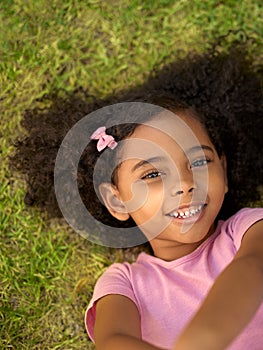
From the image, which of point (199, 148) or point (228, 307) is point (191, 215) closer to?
point (199, 148)

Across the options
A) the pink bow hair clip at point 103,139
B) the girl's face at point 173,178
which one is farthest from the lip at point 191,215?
the pink bow hair clip at point 103,139

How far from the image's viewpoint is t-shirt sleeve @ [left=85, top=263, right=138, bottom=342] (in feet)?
6.72

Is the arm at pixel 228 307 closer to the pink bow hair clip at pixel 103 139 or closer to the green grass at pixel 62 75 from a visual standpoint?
the pink bow hair clip at pixel 103 139

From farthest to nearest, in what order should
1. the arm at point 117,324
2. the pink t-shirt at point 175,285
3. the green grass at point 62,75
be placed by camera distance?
the green grass at point 62,75, the pink t-shirt at point 175,285, the arm at point 117,324

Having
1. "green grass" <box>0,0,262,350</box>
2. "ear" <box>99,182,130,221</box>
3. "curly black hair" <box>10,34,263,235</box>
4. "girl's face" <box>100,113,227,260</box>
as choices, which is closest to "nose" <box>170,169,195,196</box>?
"girl's face" <box>100,113,227,260</box>

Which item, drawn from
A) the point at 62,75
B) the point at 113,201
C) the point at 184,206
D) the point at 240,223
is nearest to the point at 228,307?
the point at 184,206

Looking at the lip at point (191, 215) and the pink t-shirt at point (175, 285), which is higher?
the lip at point (191, 215)

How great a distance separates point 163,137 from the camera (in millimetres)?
1907

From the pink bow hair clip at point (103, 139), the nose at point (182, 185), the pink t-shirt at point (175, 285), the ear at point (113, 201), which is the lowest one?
the pink t-shirt at point (175, 285)

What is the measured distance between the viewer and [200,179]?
1.92 m

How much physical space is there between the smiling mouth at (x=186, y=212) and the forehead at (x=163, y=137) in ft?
0.57

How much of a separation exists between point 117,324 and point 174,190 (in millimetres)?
434

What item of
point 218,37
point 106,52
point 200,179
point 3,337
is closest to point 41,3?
point 106,52

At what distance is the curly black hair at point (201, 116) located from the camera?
2.29 metres
